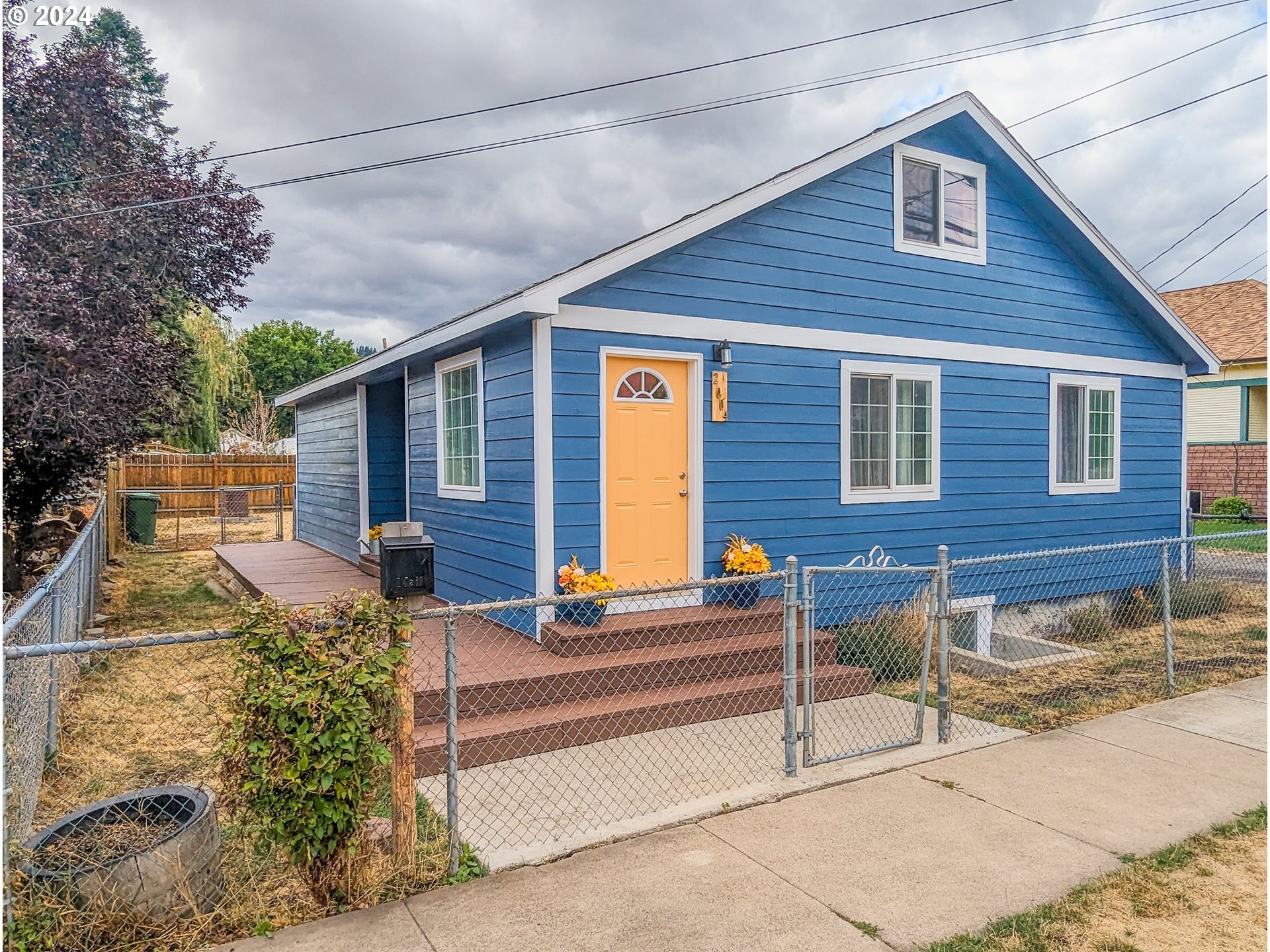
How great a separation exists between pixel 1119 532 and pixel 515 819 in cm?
907

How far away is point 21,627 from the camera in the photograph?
11.9 feet

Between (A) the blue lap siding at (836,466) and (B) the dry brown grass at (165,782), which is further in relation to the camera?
(A) the blue lap siding at (836,466)

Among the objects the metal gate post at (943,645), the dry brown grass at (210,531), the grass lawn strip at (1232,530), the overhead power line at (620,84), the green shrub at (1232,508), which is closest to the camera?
the metal gate post at (943,645)

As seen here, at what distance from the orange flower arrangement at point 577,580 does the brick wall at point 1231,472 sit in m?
17.3

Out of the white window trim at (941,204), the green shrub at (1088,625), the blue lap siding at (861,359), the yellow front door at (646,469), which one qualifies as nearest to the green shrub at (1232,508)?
the blue lap siding at (861,359)

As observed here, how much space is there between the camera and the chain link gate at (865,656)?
15.8 ft

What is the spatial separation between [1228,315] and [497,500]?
21699 mm

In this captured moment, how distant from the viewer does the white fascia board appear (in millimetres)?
6262

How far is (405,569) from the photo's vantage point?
146 inches

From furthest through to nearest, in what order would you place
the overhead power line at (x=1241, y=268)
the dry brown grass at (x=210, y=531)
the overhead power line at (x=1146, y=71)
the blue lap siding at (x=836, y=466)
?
1. the overhead power line at (x=1241, y=268)
2. the dry brown grass at (x=210, y=531)
3. the overhead power line at (x=1146, y=71)
4. the blue lap siding at (x=836, y=466)

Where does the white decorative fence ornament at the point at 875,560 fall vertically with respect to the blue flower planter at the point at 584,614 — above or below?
above

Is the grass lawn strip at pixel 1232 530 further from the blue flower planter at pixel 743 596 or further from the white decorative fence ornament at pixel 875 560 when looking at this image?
the blue flower planter at pixel 743 596

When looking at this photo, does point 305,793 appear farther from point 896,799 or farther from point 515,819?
point 896,799

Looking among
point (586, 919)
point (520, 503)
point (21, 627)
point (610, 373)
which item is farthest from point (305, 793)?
point (610, 373)
